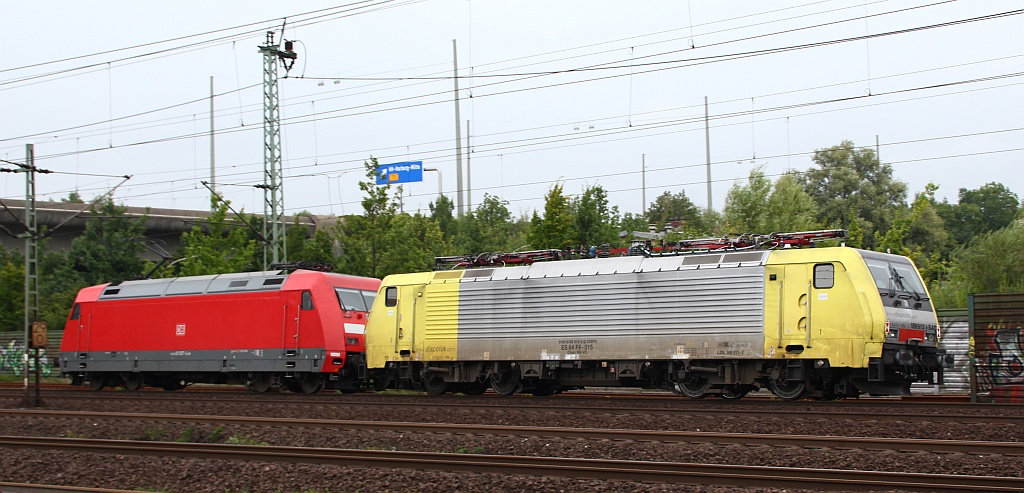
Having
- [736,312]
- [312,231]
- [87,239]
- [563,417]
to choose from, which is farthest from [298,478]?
[312,231]

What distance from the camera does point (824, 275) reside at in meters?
18.8

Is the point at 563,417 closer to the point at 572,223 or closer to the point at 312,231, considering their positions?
the point at 572,223

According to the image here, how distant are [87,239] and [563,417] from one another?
4099 cm

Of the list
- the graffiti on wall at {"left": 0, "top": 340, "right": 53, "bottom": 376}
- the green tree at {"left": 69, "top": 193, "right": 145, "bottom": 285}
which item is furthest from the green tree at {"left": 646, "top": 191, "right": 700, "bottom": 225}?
the graffiti on wall at {"left": 0, "top": 340, "right": 53, "bottom": 376}

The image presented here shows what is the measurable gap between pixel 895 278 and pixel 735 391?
381cm

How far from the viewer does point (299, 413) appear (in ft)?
64.0

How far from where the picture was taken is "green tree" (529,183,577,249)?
35031 mm

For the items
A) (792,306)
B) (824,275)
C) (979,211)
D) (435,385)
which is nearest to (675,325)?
(792,306)

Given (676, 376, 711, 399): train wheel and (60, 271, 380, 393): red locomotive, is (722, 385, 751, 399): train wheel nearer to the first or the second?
(676, 376, 711, 399): train wheel

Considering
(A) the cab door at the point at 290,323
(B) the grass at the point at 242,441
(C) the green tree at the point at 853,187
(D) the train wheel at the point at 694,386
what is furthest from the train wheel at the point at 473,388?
(C) the green tree at the point at 853,187

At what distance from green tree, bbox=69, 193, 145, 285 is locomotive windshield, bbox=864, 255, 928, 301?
39722mm

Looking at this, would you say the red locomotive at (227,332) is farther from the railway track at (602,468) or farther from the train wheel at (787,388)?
the railway track at (602,468)

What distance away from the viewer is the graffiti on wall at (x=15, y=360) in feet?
136

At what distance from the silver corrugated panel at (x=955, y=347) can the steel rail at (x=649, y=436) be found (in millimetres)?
12660
